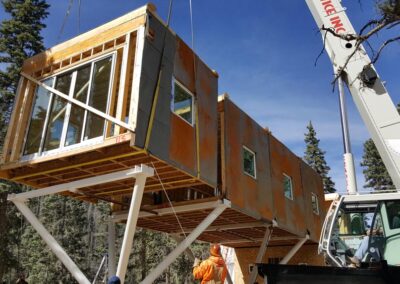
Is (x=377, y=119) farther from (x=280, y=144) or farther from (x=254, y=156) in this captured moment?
(x=280, y=144)

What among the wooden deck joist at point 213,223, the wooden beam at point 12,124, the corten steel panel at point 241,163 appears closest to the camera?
the wooden beam at point 12,124

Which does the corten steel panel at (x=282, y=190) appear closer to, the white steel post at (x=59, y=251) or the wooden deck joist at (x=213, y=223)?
the wooden deck joist at (x=213, y=223)

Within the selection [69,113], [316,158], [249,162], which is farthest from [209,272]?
[316,158]

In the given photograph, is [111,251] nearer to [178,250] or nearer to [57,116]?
[178,250]

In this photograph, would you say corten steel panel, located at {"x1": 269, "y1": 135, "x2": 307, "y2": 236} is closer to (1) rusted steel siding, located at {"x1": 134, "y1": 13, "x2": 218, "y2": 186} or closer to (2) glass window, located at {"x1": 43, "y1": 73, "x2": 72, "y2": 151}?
(1) rusted steel siding, located at {"x1": 134, "y1": 13, "x2": 218, "y2": 186}

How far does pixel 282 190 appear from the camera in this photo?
1598cm

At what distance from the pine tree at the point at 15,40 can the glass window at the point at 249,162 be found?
16436 mm

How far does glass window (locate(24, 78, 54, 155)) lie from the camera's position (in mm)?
10469

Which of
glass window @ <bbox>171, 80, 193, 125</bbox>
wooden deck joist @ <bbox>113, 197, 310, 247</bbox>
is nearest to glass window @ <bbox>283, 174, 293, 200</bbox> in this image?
wooden deck joist @ <bbox>113, 197, 310, 247</bbox>

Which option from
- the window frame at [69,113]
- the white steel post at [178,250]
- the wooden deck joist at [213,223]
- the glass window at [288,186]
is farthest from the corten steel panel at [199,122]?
the glass window at [288,186]

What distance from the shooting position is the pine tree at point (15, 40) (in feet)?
80.3

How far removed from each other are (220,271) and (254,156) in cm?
618

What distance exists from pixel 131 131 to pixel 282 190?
29.3ft

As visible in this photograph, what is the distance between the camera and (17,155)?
1053 cm
